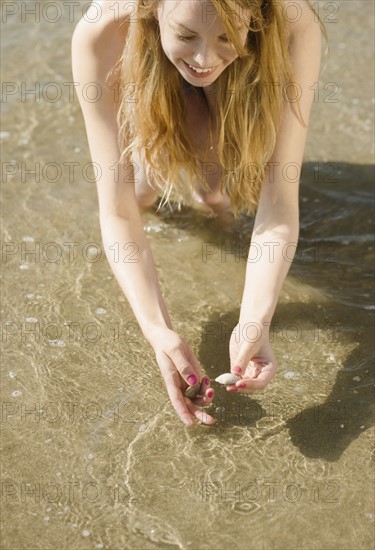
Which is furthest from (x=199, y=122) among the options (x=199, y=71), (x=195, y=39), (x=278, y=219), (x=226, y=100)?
(x=195, y=39)

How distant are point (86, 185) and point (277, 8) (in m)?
1.74

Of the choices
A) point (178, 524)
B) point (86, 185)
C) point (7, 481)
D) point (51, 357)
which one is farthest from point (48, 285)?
point (178, 524)

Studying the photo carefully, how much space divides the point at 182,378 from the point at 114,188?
81 cm

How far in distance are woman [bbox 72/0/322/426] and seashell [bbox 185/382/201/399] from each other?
0.05ft

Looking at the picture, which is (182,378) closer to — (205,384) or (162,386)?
(205,384)

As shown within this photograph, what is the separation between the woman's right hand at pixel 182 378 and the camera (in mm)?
2711

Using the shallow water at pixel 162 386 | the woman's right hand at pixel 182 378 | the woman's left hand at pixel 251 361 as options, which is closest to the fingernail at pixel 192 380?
the woman's right hand at pixel 182 378

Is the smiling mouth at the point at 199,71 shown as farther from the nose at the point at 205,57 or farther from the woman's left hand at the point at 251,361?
the woman's left hand at the point at 251,361

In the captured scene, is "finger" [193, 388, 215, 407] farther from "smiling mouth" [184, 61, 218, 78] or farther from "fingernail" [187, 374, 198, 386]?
"smiling mouth" [184, 61, 218, 78]

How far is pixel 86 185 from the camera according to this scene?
13.9ft

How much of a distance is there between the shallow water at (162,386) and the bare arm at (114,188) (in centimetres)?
34

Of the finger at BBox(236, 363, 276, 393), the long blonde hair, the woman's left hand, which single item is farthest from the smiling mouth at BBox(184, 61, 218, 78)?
the finger at BBox(236, 363, 276, 393)

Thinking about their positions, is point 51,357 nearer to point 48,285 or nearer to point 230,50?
point 48,285

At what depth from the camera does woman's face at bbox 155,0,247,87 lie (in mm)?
2596
